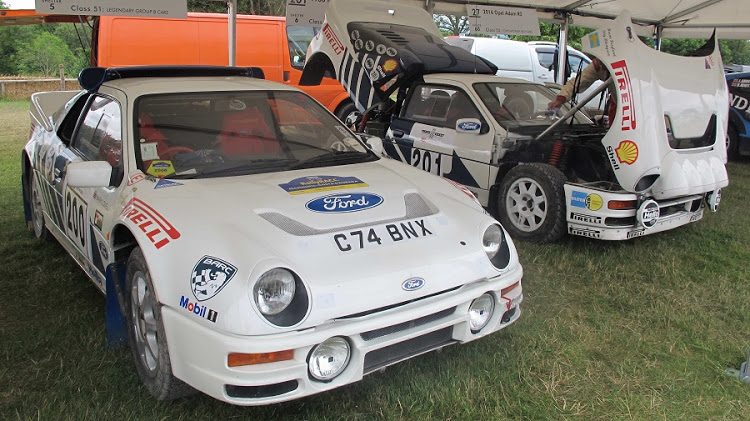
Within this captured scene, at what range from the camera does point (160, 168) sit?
9.68 ft

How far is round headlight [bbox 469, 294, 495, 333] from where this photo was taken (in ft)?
8.68

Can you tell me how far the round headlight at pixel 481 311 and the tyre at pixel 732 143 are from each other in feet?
28.1

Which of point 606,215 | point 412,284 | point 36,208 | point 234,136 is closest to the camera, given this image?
point 412,284

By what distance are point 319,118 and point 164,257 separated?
1.60 m

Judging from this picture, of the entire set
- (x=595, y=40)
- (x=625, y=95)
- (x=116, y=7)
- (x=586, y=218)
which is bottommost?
(x=586, y=218)

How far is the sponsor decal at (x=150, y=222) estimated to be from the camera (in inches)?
95.5

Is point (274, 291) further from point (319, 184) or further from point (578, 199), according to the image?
point (578, 199)

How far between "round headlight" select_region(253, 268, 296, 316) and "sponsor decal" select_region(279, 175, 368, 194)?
639 millimetres

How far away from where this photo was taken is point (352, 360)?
2.28 metres

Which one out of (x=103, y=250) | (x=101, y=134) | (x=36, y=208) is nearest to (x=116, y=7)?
(x=36, y=208)

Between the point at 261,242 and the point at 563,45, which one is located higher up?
the point at 563,45

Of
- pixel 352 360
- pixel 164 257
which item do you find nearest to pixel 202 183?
pixel 164 257

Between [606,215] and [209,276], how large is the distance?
3232mm

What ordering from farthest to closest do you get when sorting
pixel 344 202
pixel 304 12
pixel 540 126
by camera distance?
pixel 304 12, pixel 540 126, pixel 344 202
